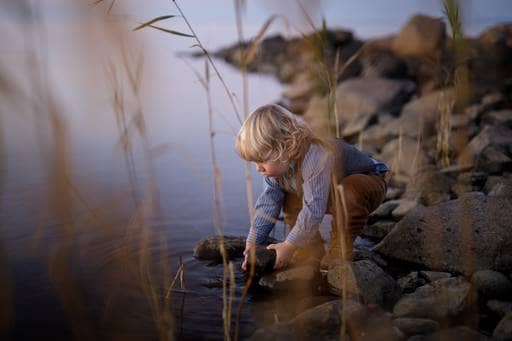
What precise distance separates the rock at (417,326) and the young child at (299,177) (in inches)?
21.2

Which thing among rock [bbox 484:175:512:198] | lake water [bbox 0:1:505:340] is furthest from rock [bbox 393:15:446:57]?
rock [bbox 484:175:512:198]

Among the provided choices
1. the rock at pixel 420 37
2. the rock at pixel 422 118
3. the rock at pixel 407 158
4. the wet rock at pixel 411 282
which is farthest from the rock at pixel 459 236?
the rock at pixel 420 37

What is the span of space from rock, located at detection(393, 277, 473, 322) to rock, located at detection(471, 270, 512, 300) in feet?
0.28

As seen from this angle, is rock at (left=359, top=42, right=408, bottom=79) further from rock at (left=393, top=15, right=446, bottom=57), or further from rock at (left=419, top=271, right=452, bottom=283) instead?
rock at (left=419, top=271, right=452, bottom=283)

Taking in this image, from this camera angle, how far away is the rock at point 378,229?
304 cm

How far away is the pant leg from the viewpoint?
253cm

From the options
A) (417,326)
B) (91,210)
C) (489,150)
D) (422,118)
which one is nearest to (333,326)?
(417,326)

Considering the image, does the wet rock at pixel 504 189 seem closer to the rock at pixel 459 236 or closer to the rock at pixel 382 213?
the rock at pixel 459 236

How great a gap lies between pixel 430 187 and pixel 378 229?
555 millimetres

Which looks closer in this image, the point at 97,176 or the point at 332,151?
the point at 332,151

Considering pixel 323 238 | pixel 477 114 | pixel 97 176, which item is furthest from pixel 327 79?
pixel 477 114

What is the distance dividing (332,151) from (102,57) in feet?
3.60

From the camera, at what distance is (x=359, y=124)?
18.9ft

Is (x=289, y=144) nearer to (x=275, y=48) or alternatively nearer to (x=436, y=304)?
(x=436, y=304)
